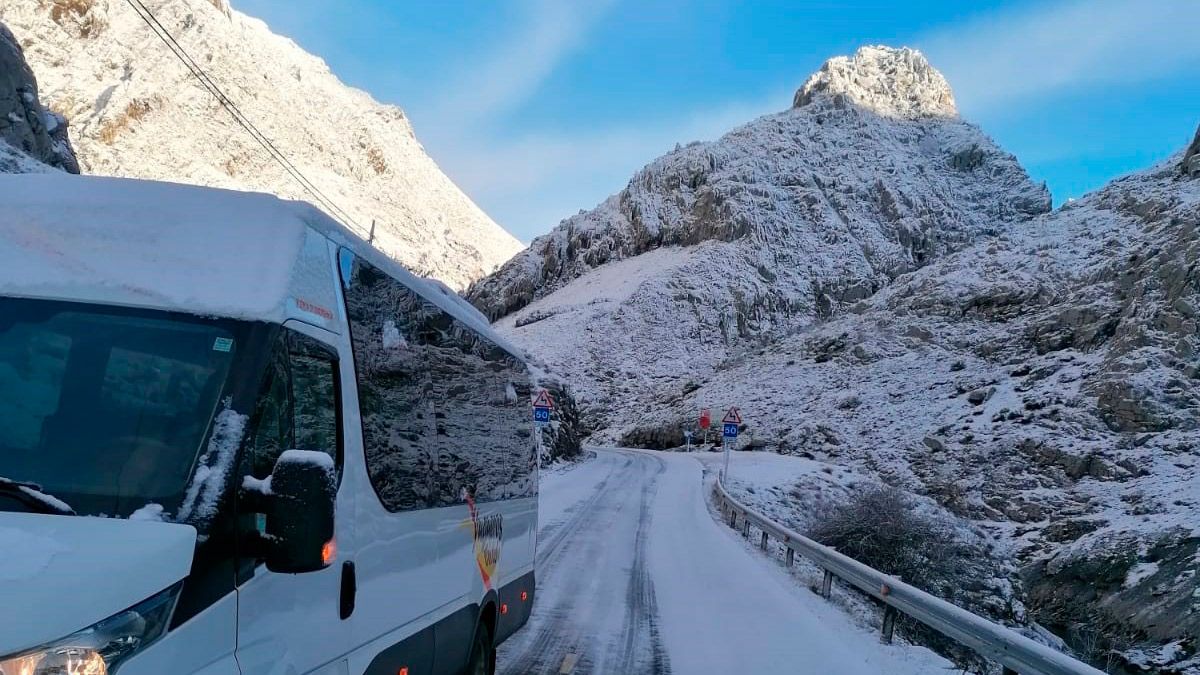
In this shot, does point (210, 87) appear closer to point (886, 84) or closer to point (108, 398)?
point (108, 398)

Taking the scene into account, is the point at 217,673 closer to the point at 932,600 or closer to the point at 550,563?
the point at 932,600

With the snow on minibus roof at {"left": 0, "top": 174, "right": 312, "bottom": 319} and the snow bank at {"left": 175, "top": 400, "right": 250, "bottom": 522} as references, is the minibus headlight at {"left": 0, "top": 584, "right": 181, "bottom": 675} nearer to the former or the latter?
the snow bank at {"left": 175, "top": 400, "right": 250, "bottom": 522}

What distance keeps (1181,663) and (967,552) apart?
15.1 feet

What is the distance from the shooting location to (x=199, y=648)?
227 cm

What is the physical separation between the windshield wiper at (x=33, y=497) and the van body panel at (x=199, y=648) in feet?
1.57

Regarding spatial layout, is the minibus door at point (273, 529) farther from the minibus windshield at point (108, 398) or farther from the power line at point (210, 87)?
the power line at point (210, 87)

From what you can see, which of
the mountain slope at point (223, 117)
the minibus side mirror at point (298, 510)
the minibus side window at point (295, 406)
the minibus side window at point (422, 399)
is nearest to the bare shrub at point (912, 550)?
the minibus side window at point (422, 399)

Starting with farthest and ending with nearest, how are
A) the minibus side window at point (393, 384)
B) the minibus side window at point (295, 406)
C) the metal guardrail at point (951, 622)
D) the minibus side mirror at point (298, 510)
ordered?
the metal guardrail at point (951, 622) → the minibus side window at point (393, 384) → the minibus side window at point (295, 406) → the minibus side mirror at point (298, 510)

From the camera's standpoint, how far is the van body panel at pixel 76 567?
74.0 inches

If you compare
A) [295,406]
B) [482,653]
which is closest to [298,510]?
[295,406]

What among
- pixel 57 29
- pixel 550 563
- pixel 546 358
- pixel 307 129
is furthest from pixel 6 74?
pixel 307 129

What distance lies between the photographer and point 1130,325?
1449 inches

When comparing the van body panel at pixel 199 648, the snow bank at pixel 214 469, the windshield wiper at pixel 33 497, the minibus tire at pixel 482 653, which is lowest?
the minibus tire at pixel 482 653

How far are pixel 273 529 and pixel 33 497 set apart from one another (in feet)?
2.13
